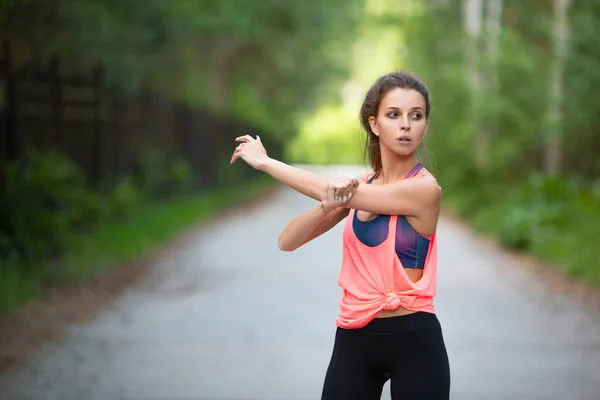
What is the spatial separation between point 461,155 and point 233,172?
13.7 meters

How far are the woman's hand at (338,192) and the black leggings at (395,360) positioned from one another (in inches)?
16.1

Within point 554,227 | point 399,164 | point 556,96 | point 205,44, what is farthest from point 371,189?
point 205,44

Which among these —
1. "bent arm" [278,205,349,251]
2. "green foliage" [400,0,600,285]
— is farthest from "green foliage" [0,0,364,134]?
Answer: "bent arm" [278,205,349,251]

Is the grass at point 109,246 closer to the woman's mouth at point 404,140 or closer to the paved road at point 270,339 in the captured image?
the paved road at point 270,339

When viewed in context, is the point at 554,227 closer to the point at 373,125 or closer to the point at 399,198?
the point at 373,125

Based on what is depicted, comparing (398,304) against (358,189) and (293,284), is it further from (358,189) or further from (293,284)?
(293,284)

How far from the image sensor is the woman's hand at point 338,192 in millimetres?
3059

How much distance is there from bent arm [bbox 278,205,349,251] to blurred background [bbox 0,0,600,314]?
355 mm

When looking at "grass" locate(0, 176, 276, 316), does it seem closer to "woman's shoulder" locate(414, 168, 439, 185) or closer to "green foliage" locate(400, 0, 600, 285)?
"green foliage" locate(400, 0, 600, 285)

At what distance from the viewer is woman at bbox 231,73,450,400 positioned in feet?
10.3

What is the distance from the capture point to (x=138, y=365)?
7438mm

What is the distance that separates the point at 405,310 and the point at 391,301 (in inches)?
2.9

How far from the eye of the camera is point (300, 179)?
122 inches

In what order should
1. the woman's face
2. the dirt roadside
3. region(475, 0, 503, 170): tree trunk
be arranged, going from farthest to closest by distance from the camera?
region(475, 0, 503, 170): tree trunk < the dirt roadside < the woman's face
